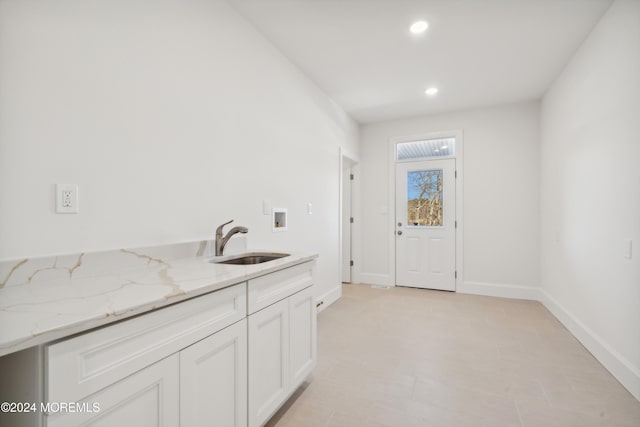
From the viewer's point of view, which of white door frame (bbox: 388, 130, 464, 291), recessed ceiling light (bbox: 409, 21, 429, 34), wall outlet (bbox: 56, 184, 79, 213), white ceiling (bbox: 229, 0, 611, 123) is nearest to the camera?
wall outlet (bbox: 56, 184, 79, 213)

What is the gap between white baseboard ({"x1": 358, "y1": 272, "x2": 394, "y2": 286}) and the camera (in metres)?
4.86

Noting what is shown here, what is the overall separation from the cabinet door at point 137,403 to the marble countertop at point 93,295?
20 cm

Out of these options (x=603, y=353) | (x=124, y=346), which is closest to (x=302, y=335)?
(x=124, y=346)

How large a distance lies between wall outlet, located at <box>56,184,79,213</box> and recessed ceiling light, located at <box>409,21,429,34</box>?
2.52m

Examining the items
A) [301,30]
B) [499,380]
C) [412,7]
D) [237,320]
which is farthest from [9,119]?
[499,380]

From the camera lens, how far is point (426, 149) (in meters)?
4.73

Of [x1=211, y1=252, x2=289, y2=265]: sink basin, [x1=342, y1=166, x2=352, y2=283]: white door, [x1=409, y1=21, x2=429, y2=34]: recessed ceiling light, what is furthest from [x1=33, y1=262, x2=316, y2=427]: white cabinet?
[x1=342, y1=166, x2=352, y2=283]: white door

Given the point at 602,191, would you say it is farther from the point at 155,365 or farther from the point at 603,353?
the point at 155,365

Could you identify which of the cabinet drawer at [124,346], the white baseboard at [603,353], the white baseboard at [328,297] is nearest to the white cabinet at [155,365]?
the cabinet drawer at [124,346]

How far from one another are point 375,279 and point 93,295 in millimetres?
4314

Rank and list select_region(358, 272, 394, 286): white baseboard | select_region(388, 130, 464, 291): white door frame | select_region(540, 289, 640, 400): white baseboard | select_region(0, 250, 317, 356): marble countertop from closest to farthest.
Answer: select_region(0, 250, 317, 356): marble countertop < select_region(540, 289, 640, 400): white baseboard < select_region(388, 130, 464, 291): white door frame < select_region(358, 272, 394, 286): white baseboard

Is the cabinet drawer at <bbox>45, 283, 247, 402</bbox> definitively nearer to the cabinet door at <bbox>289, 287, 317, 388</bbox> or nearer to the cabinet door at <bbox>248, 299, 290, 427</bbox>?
the cabinet door at <bbox>248, 299, 290, 427</bbox>

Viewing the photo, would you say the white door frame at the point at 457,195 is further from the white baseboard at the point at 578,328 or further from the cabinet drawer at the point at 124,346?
the cabinet drawer at the point at 124,346

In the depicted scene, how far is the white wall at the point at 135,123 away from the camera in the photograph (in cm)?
119
